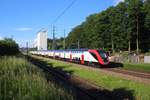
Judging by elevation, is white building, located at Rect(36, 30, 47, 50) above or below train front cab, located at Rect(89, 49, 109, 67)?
above

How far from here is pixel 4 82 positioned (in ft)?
44.8

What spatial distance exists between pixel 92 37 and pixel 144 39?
30.1 m

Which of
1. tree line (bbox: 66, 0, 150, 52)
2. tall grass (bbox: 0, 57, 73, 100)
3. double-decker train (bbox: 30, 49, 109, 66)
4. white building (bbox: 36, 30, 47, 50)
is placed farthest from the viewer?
white building (bbox: 36, 30, 47, 50)

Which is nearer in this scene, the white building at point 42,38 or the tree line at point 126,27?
the tree line at point 126,27

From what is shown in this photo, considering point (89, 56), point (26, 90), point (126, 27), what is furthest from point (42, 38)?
point (26, 90)

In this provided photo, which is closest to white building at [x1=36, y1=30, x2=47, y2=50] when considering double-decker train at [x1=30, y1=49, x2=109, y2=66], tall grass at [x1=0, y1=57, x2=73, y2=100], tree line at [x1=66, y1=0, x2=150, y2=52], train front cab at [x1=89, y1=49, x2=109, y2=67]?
tree line at [x1=66, y1=0, x2=150, y2=52]

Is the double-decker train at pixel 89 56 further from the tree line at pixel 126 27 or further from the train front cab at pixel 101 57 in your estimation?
the tree line at pixel 126 27

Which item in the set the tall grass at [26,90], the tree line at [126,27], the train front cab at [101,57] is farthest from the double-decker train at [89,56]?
the tree line at [126,27]

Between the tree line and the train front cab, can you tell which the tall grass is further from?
the tree line

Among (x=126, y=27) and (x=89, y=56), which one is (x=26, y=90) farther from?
(x=126, y=27)

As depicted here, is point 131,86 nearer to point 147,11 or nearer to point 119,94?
point 119,94

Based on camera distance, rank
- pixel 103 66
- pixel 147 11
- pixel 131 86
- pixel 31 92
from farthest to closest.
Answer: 1. pixel 147 11
2. pixel 103 66
3. pixel 131 86
4. pixel 31 92

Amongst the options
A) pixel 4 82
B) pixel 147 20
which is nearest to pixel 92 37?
pixel 147 20

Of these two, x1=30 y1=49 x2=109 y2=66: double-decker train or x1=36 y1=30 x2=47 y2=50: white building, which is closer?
x1=30 y1=49 x2=109 y2=66: double-decker train
